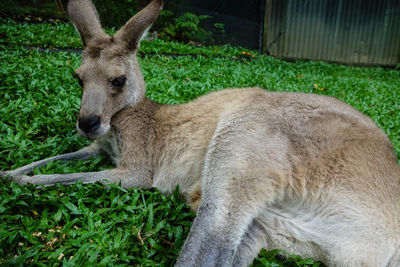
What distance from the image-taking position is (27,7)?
9.84 meters

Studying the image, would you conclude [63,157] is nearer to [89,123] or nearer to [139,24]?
[89,123]

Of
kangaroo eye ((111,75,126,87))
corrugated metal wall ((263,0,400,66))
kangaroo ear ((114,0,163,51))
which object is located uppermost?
kangaroo ear ((114,0,163,51))

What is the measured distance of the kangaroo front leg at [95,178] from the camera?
8.25ft

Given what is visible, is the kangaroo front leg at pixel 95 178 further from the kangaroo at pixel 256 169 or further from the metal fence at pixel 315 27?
the metal fence at pixel 315 27

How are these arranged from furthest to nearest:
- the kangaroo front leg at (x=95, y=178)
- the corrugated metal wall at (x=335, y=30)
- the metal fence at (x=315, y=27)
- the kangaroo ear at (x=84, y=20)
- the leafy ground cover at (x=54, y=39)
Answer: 1. the corrugated metal wall at (x=335, y=30)
2. the metal fence at (x=315, y=27)
3. the leafy ground cover at (x=54, y=39)
4. the kangaroo ear at (x=84, y=20)
5. the kangaroo front leg at (x=95, y=178)

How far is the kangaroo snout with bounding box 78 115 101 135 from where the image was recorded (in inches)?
104

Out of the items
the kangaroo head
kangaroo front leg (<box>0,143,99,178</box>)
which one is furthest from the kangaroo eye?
Result: kangaroo front leg (<box>0,143,99,178</box>)

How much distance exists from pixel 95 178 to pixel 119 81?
0.94 meters

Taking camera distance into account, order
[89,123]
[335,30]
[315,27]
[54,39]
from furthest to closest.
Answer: [335,30], [315,27], [54,39], [89,123]

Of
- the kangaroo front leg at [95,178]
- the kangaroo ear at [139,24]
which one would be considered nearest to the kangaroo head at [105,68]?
the kangaroo ear at [139,24]

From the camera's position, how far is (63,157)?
3029mm

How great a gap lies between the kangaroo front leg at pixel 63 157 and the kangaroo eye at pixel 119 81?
2.18 ft

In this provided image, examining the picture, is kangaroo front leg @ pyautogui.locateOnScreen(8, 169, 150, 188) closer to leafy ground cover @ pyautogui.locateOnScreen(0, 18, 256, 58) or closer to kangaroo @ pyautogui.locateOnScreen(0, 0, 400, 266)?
kangaroo @ pyautogui.locateOnScreen(0, 0, 400, 266)

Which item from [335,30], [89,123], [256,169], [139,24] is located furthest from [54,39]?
[335,30]
